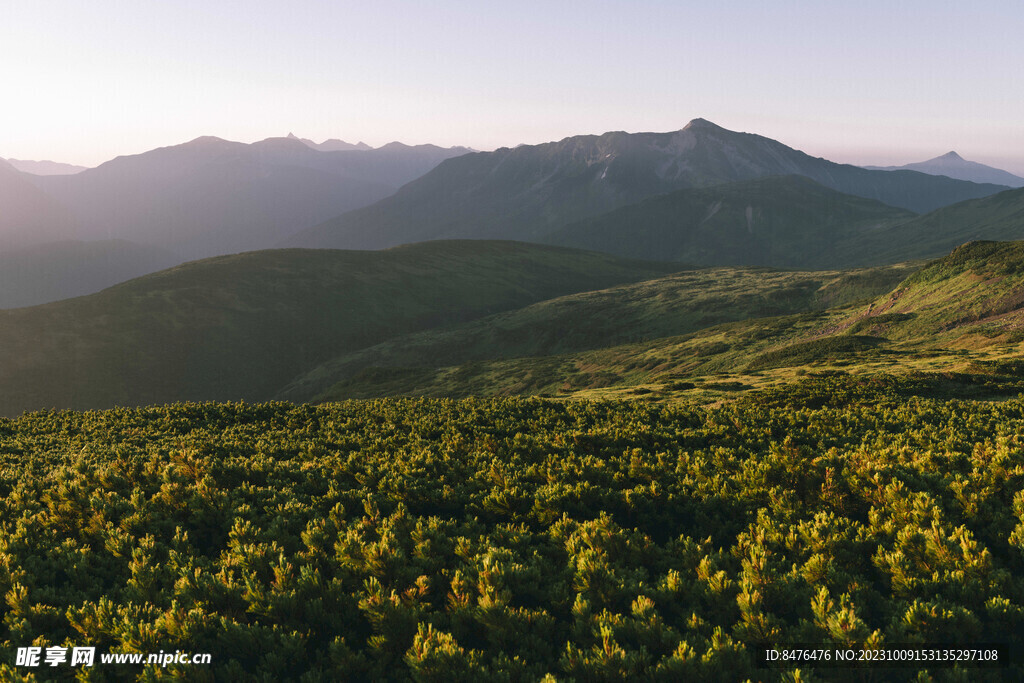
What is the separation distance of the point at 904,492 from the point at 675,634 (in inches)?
281

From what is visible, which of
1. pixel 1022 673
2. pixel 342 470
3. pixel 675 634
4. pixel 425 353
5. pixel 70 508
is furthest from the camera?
pixel 425 353

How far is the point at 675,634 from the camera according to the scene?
7.58 meters

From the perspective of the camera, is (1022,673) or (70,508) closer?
(1022,673)

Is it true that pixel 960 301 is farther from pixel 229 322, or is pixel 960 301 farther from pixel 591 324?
pixel 229 322

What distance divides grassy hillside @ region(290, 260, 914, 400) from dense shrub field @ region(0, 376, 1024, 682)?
75813mm

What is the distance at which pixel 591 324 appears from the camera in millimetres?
115625

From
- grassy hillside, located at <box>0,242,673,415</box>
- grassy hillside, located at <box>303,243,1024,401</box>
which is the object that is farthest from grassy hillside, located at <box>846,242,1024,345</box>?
grassy hillside, located at <box>0,242,673,415</box>

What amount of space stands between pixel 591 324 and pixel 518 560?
107585 mm

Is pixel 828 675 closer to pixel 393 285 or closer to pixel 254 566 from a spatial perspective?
pixel 254 566

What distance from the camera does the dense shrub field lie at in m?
7.67

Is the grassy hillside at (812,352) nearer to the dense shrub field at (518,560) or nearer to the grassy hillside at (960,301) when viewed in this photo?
the grassy hillside at (960,301)

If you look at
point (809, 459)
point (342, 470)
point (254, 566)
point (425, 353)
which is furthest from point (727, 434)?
point (425, 353)

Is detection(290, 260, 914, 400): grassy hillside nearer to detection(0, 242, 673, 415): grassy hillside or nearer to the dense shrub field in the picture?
detection(0, 242, 673, 415): grassy hillside

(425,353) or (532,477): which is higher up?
(532,477)
